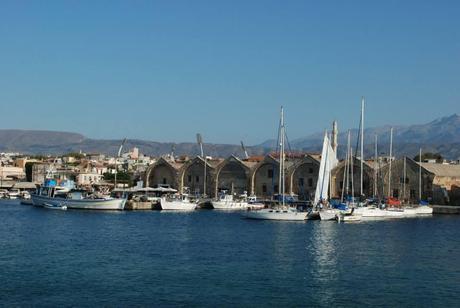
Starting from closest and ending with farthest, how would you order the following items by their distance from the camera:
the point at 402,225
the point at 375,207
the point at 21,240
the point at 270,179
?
the point at 21,240 < the point at 402,225 < the point at 375,207 < the point at 270,179

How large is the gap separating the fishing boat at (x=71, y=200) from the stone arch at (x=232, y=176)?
21.7m

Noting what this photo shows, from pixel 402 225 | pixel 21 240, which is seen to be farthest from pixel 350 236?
pixel 21 240

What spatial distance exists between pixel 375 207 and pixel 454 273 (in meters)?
40.2

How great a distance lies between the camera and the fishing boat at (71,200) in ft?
272

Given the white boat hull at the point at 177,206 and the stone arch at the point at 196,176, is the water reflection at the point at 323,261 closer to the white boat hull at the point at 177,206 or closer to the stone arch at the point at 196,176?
the white boat hull at the point at 177,206

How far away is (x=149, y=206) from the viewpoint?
88.4 meters

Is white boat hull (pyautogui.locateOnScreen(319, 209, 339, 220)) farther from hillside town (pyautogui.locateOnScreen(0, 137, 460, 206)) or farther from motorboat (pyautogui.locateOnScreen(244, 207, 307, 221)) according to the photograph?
hillside town (pyautogui.locateOnScreen(0, 137, 460, 206))

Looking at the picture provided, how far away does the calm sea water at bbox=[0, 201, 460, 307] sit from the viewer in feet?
98.6

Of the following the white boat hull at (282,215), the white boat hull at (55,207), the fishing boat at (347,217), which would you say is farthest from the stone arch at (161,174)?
the fishing boat at (347,217)

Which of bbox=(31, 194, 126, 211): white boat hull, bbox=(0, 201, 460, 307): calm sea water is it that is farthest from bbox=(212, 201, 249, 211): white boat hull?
bbox=(0, 201, 460, 307): calm sea water

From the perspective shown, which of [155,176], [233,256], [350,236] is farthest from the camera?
[155,176]

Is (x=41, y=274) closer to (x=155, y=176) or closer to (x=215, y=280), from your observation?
(x=215, y=280)

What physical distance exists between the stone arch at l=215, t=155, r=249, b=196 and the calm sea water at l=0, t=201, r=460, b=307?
3997 centimetres

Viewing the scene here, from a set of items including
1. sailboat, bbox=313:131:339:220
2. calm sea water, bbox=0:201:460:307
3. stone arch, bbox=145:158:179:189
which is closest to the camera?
calm sea water, bbox=0:201:460:307
